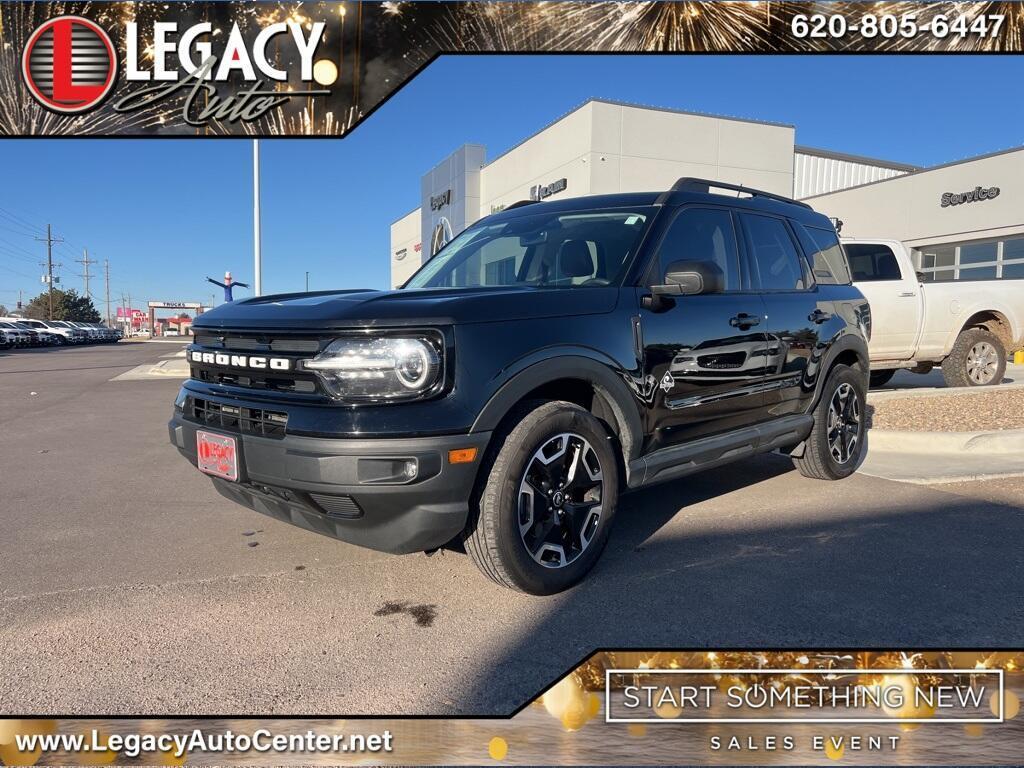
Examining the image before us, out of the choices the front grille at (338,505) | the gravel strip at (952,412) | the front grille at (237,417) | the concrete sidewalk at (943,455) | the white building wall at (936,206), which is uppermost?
the white building wall at (936,206)

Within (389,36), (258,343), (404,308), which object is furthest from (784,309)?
(389,36)

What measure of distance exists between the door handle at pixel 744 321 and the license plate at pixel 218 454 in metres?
2.71

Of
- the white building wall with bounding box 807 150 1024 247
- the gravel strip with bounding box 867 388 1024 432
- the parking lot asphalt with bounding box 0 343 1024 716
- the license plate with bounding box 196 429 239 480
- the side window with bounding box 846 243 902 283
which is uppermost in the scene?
the white building wall with bounding box 807 150 1024 247

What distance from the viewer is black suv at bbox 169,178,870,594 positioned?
256cm

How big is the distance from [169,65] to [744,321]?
14.8ft

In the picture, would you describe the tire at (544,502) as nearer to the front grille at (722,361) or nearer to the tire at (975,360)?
the front grille at (722,361)

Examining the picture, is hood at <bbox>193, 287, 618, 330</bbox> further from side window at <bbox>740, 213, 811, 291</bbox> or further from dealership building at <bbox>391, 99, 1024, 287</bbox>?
dealership building at <bbox>391, 99, 1024, 287</bbox>

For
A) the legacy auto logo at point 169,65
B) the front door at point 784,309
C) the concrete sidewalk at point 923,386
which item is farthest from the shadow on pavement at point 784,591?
the legacy auto logo at point 169,65

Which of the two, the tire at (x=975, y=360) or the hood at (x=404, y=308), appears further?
A: the tire at (x=975, y=360)

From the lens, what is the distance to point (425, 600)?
9.78 feet

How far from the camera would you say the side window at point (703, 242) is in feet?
12.0

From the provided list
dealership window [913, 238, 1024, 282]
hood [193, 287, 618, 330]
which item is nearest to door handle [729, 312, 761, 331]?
hood [193, 287, 618, 330]

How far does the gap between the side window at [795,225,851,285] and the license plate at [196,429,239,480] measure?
414cm

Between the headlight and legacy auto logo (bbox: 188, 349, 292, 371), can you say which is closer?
the headlight
